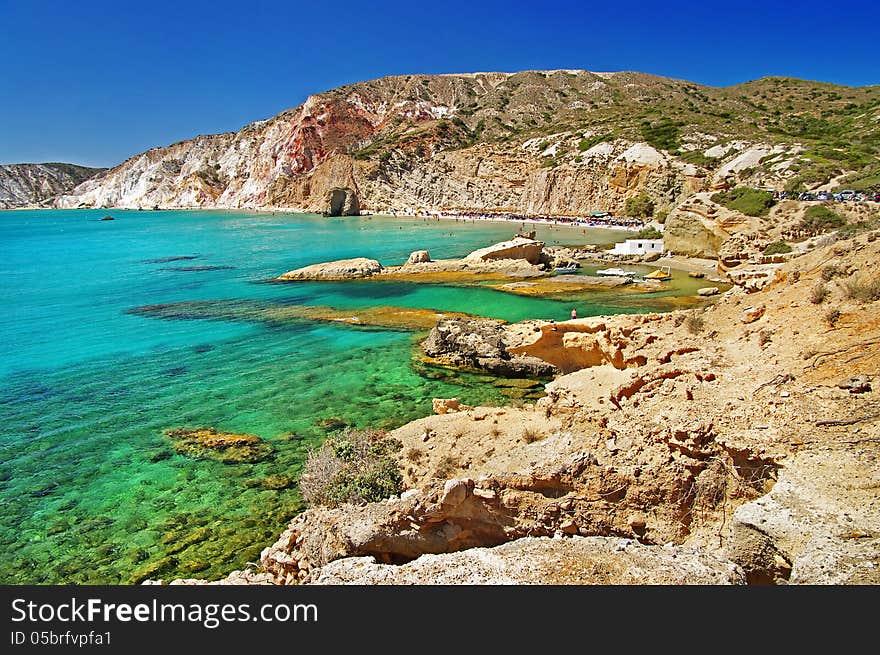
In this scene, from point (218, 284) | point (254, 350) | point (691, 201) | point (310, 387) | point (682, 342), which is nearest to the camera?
point (682, 342)

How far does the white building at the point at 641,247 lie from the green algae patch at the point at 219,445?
3514 cm

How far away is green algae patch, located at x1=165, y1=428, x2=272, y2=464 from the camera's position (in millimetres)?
10820

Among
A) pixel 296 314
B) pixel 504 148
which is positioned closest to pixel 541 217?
pixel 504 148

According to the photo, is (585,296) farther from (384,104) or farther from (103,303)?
(384,104)

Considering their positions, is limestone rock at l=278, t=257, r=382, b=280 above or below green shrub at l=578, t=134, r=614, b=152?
below

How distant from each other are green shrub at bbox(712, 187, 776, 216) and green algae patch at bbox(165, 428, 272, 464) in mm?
37528

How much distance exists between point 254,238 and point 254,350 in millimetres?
49061

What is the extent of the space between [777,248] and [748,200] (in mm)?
11538

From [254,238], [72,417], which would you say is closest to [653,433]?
[72,417]

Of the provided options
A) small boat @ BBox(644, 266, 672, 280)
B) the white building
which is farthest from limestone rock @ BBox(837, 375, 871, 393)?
the white building

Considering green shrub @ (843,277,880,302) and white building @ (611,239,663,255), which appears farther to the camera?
white building @ (611,239,663,255)

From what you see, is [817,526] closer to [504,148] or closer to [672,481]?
[672,481]

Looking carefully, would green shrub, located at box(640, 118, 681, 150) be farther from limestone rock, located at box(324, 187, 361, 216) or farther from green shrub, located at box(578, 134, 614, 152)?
limestone rock, located at box(324, 187, 361, 216)

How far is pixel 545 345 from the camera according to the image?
15.5 m
